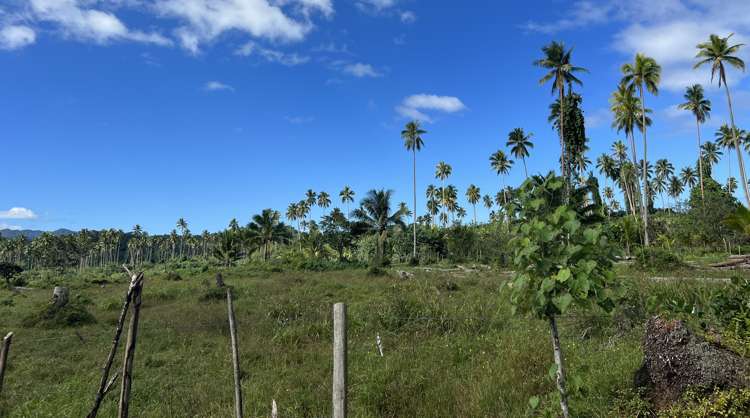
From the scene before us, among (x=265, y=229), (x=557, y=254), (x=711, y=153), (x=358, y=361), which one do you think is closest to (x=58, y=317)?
(x=358, y=361)

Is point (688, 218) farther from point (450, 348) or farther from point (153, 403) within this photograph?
point (153, 403)

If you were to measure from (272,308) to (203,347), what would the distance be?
3.92m

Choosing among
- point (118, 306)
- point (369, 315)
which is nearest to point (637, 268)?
point (369, 315)

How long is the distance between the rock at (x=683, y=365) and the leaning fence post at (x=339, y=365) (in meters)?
3.31

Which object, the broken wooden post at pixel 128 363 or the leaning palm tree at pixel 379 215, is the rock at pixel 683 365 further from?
the leaning palm tree at pixel 379 215

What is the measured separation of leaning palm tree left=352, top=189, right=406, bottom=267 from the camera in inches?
1828

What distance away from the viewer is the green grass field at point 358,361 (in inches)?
223

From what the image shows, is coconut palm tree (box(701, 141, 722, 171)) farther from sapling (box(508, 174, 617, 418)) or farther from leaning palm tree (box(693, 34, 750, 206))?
sapling (box(508, 174, 617, 418))

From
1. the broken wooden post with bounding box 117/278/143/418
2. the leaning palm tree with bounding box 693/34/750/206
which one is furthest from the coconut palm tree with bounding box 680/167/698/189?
the broken wooden post with bounding box 117/278/143/418

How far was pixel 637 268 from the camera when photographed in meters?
23.4

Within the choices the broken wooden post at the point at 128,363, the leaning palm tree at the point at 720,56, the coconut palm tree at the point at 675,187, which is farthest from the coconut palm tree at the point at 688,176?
the broken wooden post at the point at 128,363

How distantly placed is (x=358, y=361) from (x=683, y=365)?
5.68 metres

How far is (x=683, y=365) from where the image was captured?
4152mm

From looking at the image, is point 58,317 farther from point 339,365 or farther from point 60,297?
point 339,365
